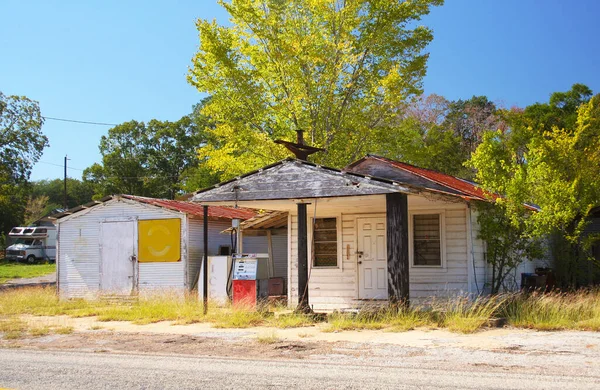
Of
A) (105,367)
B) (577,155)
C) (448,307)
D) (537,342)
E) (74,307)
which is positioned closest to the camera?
(105,367)

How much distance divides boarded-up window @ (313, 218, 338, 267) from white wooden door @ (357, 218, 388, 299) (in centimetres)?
72

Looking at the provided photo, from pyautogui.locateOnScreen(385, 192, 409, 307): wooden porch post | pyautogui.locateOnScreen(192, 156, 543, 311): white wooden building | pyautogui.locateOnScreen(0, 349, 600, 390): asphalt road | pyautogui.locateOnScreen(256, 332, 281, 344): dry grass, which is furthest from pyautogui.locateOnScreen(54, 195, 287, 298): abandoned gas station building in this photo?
pyautogui.locateOnScreen(0, 349, 600, 390): asphalt road

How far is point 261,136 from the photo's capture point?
21906mm

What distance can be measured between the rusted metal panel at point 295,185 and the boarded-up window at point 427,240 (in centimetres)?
318

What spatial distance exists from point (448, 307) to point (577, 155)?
20.2 feet

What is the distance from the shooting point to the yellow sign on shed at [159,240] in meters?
19.3

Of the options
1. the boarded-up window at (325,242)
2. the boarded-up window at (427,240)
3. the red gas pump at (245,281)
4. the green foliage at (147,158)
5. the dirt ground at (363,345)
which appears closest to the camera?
the dirt ground at (363,345)

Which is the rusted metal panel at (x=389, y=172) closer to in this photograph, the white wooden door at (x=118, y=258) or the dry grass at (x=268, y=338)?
the dry grass at (x=268, y=338)

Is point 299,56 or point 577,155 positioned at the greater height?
point 299,56

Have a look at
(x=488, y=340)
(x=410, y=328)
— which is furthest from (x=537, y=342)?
(x=410, y=328)

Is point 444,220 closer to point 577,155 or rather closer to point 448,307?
point 448,307

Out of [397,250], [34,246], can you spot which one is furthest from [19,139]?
[397,250]

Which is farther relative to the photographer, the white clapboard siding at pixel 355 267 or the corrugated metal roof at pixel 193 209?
the corrugated metal roof at pixel 193 209

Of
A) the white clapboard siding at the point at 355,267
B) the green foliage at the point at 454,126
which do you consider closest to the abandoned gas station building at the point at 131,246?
the white clapboard siding at the point at 355,267
